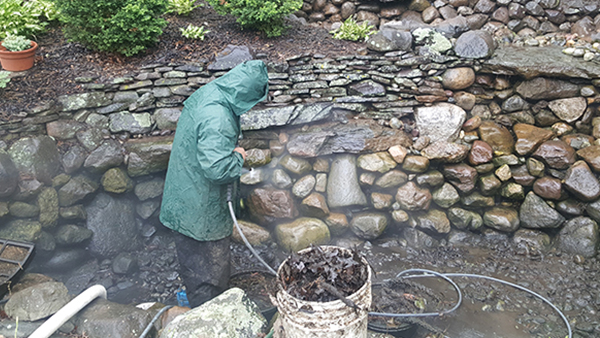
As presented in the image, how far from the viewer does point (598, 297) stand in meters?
4.72

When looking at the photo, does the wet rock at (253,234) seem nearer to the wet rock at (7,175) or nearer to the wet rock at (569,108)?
the wet rock at (7,175)

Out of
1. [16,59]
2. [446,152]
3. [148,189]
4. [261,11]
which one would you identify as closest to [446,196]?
[446,152]

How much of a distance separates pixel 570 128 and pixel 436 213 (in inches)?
87.1

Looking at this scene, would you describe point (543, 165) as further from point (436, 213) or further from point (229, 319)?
point (229, 319)

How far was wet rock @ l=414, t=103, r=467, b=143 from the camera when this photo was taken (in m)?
5.96

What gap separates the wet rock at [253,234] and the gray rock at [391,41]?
3000 mm

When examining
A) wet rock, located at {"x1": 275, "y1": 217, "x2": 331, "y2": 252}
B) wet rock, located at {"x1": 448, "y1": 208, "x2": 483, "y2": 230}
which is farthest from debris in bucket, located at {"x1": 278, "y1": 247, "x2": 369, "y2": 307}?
wet rock, located at {"x1": 448, "y1": 208, "x2": 483, "y2": 230}

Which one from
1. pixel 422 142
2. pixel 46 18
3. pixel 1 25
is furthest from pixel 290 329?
pixel 46 18

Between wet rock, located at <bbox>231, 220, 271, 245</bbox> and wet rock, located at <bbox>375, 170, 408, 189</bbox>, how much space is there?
164 cm

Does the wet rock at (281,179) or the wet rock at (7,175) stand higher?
the wet rock at (7,175)

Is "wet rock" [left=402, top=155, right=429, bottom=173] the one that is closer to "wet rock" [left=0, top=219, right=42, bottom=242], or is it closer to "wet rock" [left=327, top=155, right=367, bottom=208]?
"wet rock" [left=327, top=155, right=367, bottom=208]

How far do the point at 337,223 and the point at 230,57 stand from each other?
261 cm

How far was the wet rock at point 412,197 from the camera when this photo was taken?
5730 mm

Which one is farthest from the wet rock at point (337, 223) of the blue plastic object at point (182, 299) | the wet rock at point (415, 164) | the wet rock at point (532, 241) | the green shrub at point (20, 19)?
the green shrub at point (20, 19)
